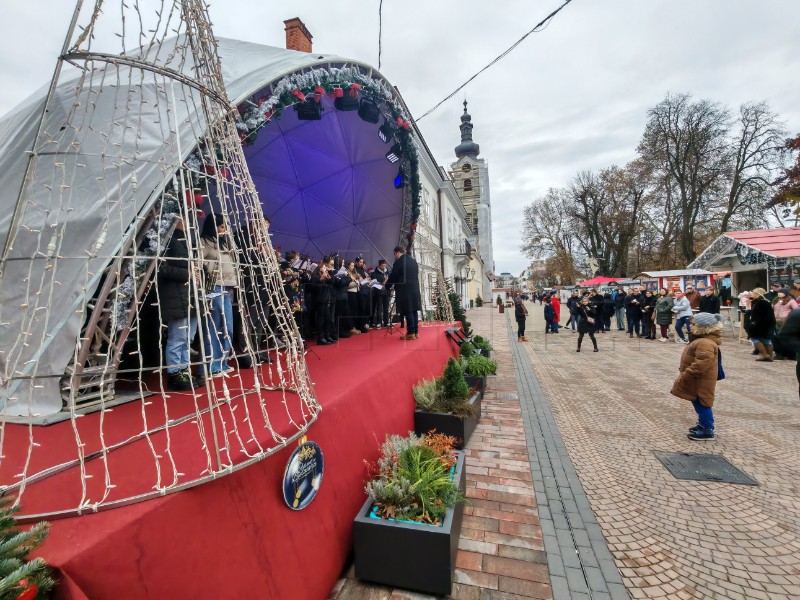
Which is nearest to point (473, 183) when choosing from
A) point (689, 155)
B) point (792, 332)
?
point (689, 155)

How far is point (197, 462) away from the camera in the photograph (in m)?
2.02

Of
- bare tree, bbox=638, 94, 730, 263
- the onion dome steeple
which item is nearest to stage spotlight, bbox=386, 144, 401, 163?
bare tree, bbox=638, 94, 730, 263

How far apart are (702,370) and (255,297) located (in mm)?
5548

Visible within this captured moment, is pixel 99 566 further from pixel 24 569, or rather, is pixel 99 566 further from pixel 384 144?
pixel 384 144

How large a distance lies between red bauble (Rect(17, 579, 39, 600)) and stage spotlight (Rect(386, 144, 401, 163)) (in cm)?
714

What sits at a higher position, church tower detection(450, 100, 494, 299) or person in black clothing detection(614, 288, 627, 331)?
church tower detection(450, 100, 494, 299)

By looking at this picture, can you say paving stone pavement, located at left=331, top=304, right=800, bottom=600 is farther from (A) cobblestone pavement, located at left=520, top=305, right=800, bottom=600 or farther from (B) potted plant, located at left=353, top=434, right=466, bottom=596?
(B) potted plant, located at left=353, top=434, right=466, bottom=596

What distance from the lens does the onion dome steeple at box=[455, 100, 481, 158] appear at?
180 feet

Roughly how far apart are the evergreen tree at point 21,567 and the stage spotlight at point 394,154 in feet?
23.0

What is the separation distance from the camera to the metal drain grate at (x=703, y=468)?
4145mm

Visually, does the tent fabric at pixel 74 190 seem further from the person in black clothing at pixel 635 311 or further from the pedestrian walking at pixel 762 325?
the person in black clothing at pixel 635 311

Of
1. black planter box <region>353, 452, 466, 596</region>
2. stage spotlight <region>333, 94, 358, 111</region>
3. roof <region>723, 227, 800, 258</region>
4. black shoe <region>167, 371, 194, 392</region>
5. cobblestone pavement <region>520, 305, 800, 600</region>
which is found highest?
stage spotlight <region>333, 94, 358, 111</region>

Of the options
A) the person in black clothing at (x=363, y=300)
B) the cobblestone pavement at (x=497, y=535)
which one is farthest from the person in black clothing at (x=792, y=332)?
the person in black clothing at (x=363, y=300)

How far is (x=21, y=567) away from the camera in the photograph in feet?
3.63
